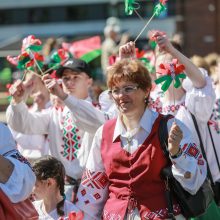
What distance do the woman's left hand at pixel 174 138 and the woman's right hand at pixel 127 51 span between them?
45.1 inches

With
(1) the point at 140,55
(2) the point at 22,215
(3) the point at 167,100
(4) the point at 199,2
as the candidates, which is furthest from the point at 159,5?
(4) the point at 199,2

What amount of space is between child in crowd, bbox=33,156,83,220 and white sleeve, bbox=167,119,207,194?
1.02 m

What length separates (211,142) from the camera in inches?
233

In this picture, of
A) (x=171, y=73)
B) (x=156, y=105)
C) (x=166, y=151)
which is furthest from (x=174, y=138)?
(x=156, y=105)

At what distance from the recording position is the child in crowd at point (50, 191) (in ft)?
18.0

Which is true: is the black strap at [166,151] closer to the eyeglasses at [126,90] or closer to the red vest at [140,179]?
the red vest at [140,179]

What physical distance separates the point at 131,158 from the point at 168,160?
234 mm

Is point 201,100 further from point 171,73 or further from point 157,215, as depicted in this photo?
point 157,215

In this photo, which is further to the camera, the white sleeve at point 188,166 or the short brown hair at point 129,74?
the short brown hair at point 129,74

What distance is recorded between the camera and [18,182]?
12.8 ft

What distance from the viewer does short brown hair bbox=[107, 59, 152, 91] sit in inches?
197

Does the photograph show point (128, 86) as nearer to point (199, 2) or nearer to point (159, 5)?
point (159, 5)

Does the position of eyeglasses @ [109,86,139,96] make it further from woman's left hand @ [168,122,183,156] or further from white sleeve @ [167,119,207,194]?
woman's left hand @ [168,122,183,156]

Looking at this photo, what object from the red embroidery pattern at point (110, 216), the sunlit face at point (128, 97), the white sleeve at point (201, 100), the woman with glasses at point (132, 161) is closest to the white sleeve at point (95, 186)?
the woman with glasses at point (132, 161)
